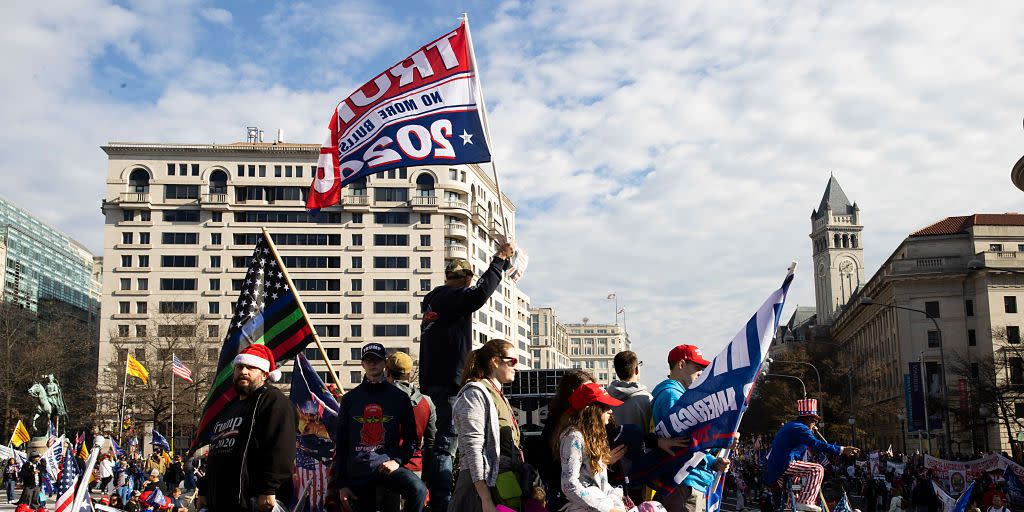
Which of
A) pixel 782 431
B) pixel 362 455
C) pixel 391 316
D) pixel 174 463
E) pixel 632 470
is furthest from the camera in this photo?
pixel 391 316

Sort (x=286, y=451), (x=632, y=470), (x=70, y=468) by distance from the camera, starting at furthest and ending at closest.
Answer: (x=70, y=468) → (x=632, y=470) → (x=286, y=451)

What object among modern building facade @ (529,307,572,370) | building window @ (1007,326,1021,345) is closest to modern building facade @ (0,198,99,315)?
modern building facade @ (529,307,572,370)

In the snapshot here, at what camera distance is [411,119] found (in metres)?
11.0

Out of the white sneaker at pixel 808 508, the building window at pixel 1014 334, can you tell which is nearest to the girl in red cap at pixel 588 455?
the white sneaker at pixel 808 508

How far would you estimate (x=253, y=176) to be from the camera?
99.8m

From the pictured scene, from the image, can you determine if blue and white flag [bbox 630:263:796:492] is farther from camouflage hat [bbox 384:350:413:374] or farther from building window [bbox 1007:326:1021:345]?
building window [bbox 1007:326:1021:345]

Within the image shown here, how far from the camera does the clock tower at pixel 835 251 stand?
176750 millimetres

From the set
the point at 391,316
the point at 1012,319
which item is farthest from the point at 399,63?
the point at 391,316

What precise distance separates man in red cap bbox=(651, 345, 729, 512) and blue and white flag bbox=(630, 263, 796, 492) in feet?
0.41

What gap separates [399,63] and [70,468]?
54.8ft

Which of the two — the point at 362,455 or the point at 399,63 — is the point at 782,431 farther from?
the point at 399,63

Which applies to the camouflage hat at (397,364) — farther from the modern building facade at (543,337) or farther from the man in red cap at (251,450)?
the modern building facade at (543,337)

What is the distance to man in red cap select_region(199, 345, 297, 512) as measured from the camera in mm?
6000

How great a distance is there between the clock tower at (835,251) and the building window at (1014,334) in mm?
97476
